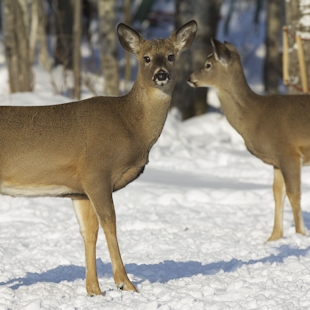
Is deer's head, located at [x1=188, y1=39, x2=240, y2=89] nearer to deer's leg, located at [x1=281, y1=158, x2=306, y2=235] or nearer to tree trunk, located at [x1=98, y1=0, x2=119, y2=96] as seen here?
deer's leg, located at [x1=281, y1=158, x2=306, y2=235]

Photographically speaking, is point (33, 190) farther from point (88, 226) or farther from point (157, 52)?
point (157, 52)

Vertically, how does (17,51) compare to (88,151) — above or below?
below

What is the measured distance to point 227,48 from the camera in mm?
9047

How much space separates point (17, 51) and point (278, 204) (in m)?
9.26

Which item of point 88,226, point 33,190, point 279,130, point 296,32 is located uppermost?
point 296,32

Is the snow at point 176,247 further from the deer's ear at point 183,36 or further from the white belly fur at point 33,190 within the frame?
the deer's ear at point 183,36

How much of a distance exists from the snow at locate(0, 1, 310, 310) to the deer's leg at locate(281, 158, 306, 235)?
0.15 metres

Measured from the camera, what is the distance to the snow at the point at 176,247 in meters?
5.80

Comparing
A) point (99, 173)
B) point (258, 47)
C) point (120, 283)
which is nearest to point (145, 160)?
point (99, 173)

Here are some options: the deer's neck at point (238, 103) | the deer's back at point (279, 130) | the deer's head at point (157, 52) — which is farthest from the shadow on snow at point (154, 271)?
the deer's neck at point (238, 103)

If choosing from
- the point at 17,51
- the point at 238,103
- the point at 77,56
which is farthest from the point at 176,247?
the point at 17,51

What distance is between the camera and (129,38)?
678cm

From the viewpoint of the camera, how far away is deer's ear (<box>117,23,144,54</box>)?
6734 mm

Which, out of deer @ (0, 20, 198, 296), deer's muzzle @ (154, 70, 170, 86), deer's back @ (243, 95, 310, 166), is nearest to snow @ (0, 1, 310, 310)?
deer @ (0, 20, 198, 296)
